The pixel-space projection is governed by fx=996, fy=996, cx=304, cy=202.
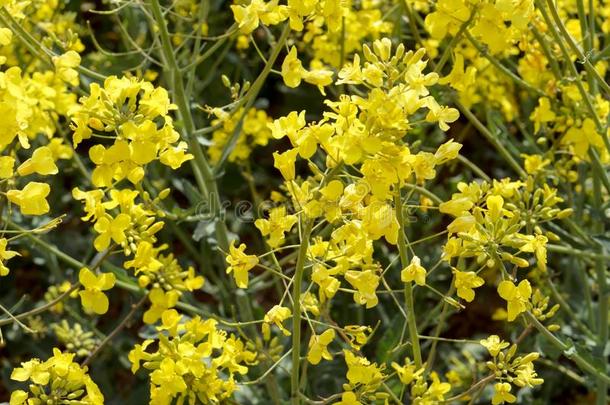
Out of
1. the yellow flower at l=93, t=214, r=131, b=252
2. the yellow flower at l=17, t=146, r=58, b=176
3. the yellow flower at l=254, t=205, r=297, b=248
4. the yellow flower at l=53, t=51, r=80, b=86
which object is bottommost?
the yellow flower at l=93, t=214, r=131, b=252

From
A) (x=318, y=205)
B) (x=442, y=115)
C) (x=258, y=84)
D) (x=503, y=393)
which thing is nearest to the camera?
(x=318, y=205)

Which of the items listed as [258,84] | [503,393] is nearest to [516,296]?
[503,393]

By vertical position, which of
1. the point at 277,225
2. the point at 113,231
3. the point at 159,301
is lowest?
the point at 159,301

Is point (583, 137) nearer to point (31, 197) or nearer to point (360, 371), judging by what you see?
point (360, 371)

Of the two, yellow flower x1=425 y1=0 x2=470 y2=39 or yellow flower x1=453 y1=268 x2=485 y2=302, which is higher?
yellow flower x1=425 y1=0 x2=470 y2=39

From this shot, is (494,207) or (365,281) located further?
(494,207)

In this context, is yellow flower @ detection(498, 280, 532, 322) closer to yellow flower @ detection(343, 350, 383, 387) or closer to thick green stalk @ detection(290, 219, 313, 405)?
yellow flower @ detection(343, 350, 383, 387)

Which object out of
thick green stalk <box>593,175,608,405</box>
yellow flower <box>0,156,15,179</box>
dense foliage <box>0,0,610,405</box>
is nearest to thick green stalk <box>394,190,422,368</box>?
dense foliage <box>0,0,610,405</box>
